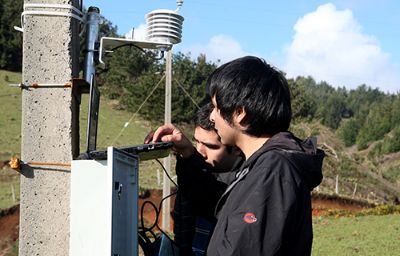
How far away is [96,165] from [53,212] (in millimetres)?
526

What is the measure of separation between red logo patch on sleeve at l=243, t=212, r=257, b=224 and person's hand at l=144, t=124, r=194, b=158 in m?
0.87

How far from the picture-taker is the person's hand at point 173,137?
2.50 metres

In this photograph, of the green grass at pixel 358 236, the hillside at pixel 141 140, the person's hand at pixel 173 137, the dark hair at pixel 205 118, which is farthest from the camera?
the hillside at pixel 141 140

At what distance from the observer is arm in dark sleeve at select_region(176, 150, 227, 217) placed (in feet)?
8.62

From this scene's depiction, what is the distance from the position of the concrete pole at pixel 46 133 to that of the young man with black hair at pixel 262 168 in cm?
80

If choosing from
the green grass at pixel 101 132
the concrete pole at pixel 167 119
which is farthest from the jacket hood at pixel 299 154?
the green grass at pixel 101 132

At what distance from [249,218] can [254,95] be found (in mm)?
383

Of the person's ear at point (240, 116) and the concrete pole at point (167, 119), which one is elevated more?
the person's ear at point (240, 116)

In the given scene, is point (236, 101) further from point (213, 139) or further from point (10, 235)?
point (10, 235)

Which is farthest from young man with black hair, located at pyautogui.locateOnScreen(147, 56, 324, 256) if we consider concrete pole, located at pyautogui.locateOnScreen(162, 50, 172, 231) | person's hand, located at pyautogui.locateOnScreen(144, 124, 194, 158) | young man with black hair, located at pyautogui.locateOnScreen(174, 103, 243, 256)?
concrete pole, located at pyautogui.locateOnScreen(162, 50, 172, 231)

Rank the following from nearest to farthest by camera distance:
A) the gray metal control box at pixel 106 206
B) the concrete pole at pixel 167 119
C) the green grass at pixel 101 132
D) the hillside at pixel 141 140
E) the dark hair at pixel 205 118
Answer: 1. the gray metal control box at pixel 106 206
2. the dark hair at pixel 205 118
3. the concrete pole at pixel 167 119
4. the green grass at pixel 101 132
5. the hillside at pixel 141 140

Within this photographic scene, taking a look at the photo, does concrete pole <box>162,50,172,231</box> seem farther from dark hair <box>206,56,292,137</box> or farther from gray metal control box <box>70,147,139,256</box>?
Result: dark hair <box>206,56,292,137</box>

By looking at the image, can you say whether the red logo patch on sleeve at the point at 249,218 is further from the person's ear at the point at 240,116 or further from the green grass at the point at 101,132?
the green grass at the point at 101,132

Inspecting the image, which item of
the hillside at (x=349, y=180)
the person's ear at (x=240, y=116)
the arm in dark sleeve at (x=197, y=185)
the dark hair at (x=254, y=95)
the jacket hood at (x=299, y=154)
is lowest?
the hillside at (x=349, y=180)
